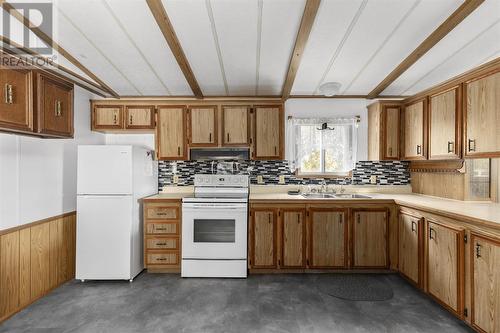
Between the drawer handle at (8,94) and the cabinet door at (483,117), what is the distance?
12.8 feet

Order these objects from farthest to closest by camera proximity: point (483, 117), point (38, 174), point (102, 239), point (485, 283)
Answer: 1. point (102, 239)
2. point (38, 174)
3. point (483, 117)
4. point (485, 283)

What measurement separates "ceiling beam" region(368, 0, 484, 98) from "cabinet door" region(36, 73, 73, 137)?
356 cm

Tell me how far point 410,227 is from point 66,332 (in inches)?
135

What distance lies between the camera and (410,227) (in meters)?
2.87

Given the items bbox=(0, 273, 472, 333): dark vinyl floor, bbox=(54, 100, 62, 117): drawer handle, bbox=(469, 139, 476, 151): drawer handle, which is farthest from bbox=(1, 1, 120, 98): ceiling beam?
bbox=(469, 139, 476, 151): drawer handle

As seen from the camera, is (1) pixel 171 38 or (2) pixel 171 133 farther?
(2) pixel 171 133

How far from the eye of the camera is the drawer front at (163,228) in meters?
3.26

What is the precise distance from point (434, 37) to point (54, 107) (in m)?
3.63

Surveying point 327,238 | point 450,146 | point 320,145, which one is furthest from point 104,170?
point 450,146

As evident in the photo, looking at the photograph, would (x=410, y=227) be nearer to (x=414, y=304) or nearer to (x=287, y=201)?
(x=414, y=304)

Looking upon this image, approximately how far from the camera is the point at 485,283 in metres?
1.95

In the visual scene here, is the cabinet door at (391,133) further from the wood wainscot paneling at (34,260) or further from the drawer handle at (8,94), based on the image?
the wood wainscot paneling at (34,260)

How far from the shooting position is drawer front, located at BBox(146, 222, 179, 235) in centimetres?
326

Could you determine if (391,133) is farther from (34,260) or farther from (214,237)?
(34,260)
